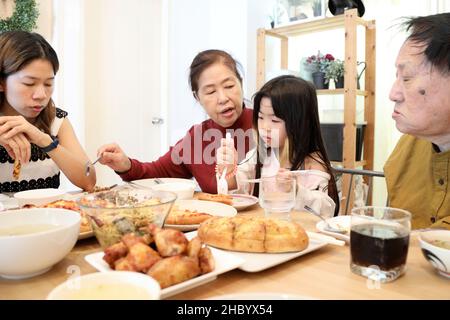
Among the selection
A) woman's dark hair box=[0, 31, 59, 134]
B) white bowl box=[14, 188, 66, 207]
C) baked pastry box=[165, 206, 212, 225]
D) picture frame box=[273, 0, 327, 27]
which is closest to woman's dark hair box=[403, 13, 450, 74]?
baked pastry box=[165, 206, 212, 225]

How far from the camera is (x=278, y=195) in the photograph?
3.60 ft

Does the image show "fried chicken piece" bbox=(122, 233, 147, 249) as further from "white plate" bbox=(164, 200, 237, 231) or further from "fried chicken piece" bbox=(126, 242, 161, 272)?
"white plate" bbox=(164, 200, 237, 231)

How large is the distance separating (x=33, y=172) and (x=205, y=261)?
137 cm

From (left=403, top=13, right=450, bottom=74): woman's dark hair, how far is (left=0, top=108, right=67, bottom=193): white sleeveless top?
1568 millimetres

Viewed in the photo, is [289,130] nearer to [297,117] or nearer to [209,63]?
[297,117]

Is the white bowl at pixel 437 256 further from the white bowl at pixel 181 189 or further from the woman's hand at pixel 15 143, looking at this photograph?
the woman's hand at pixel 15 143

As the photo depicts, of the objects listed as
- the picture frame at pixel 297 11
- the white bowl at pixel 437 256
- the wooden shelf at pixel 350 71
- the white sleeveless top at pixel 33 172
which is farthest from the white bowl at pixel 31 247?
the picture frame at pixel 297 11

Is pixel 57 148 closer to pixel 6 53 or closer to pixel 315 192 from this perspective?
pixel 6 53

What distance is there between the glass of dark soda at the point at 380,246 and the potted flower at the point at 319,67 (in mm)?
2627

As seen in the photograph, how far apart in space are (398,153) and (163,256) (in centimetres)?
108

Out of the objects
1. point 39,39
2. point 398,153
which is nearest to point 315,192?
point 398,153

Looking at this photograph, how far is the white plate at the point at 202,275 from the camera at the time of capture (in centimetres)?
59

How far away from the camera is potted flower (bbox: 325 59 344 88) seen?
3.06m

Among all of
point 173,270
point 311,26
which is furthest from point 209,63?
point 311,26
